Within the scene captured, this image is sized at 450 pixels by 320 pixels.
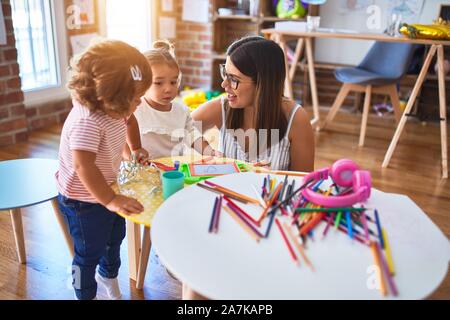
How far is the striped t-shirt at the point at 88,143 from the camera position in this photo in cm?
113

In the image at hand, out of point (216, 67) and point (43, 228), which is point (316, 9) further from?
point (43, 228)

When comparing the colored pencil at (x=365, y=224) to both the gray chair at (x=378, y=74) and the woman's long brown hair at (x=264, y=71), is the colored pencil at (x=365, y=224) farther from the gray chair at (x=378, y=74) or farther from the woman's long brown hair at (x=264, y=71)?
the gray chair at (x=378, y=74)

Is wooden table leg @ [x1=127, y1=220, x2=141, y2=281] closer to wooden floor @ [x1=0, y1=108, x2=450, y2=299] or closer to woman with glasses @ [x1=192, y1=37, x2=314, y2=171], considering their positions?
wooden floor @ [x1=0, y1=108, x2=450, y2=299]

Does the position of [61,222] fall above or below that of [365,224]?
below

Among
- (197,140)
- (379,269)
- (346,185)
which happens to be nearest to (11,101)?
(197,140)

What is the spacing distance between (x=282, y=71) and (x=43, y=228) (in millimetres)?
1261

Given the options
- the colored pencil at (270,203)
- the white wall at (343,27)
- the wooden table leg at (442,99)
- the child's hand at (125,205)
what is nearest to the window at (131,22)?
the white wall at (343,27)

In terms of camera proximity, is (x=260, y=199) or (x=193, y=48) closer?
(x=260, y=199)

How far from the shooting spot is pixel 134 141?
4.82 feet

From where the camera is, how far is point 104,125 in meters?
1.17

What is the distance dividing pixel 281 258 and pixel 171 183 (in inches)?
16.0

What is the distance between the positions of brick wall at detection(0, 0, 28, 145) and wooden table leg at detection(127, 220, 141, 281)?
1.82 m

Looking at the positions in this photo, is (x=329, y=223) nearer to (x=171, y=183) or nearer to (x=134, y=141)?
(x=171, y=183)
